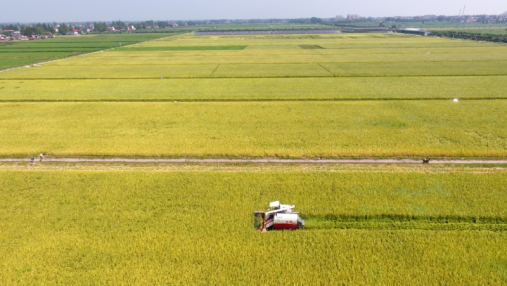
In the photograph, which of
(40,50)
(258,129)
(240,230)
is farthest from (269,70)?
(40,50)

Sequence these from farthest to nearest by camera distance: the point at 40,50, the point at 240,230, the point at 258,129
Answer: the point at 40,50
the point at 258,129
the point at 240,230

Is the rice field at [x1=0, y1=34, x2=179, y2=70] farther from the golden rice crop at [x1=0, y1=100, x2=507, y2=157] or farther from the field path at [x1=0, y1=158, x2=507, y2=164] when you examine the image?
the field path at [x1=0, y1=158, x2=507, y2=164]

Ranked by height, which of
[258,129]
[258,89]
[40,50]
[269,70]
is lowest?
[258,129]

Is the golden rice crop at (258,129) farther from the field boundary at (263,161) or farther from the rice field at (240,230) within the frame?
the rice field at (240,230)

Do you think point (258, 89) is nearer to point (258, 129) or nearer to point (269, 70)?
point (258, 129)

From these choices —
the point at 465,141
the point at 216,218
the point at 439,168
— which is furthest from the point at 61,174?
the point at 465,141

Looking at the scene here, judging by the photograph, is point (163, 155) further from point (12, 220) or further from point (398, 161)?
point (398, 161)

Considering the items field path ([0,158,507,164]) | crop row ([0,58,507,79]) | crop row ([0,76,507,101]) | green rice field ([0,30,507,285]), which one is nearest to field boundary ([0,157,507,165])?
field path ([0,158,507,164])
